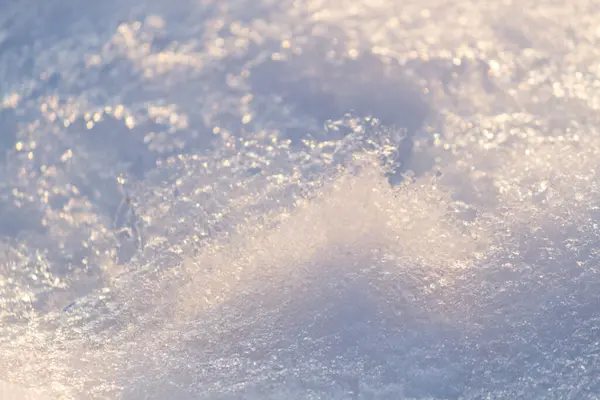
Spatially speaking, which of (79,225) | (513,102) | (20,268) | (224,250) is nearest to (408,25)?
(513,102)

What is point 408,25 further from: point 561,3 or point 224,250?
point 224,250

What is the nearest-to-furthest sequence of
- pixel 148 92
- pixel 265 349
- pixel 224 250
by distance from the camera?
pixel 148 92, pixel 224 250, pixel 265 349

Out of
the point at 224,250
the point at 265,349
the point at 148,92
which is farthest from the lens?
the point at 265,349

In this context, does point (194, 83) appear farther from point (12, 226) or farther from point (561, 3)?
point (561, 3)

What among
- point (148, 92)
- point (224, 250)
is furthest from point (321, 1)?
point (224, 250)

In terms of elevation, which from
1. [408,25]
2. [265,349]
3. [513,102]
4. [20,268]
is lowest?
[265,349]

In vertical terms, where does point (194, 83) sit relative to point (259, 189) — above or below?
above

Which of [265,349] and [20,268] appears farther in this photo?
[265,349]
